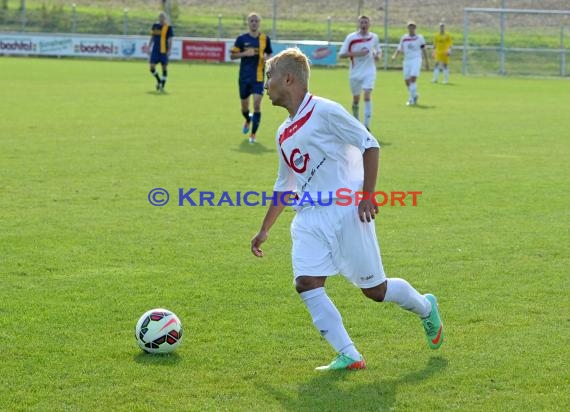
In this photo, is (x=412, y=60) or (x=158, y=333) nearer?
(x=158, y=333)

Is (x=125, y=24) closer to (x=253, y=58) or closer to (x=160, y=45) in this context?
(x=160, y=45)

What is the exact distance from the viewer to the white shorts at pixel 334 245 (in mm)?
5121

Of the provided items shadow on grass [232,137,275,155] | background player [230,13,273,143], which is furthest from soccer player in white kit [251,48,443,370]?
background player [230,13,273,143]

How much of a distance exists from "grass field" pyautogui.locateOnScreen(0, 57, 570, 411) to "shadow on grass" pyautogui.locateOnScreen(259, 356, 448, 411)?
1 centimetres

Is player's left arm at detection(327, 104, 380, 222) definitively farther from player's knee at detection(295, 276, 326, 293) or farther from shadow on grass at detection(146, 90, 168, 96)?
shadow on grass at detection(146, 90, 168, 96)

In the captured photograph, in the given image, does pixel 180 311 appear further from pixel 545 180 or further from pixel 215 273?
pixel 545 180

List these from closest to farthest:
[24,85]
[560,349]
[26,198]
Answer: [560,349] < [26,198] < [24,85]

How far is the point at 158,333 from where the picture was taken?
5.51 metres

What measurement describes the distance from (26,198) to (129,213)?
1417mm

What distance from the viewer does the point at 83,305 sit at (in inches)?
256

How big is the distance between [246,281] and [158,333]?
178 centimetres

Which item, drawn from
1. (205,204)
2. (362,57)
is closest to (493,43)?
(362,57)

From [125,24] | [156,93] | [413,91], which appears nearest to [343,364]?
[413,91]

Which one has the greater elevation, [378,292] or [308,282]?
[308,282]
